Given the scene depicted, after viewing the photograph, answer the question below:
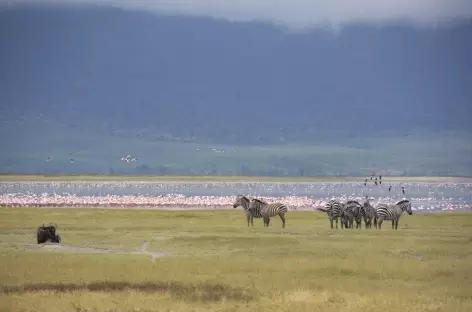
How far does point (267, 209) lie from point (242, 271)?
439 inches

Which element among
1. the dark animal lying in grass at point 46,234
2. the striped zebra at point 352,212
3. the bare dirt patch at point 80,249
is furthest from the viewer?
the striped zebra at point 352,212

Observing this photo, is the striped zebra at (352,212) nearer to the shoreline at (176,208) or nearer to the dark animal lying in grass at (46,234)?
the dark animal lying in grass at (46,234)

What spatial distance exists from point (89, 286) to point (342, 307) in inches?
185

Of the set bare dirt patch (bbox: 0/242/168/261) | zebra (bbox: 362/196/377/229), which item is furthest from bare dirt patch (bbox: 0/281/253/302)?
zebra (bbox: 362/196/377/229)

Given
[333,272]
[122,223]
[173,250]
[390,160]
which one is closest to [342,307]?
[333,272]

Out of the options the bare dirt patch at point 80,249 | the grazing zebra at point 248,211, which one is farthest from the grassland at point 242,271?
the grazing zebra at point 248,211

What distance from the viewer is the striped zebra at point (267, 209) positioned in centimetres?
2900

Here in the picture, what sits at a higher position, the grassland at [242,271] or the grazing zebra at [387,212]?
the grazing zebra at [387,212]

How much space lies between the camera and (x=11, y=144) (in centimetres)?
9362

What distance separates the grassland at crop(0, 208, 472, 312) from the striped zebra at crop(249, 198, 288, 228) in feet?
3.72

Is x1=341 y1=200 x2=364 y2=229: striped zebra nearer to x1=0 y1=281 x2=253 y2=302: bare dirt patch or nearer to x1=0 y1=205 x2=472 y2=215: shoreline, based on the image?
x1=0 y1=205 x2=472 y2=215: shoreline

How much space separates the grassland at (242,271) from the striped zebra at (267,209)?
1.13 m

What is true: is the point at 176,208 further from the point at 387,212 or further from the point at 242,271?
the point at 242,271

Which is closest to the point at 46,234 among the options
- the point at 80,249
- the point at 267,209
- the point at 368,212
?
the point at 80,249
